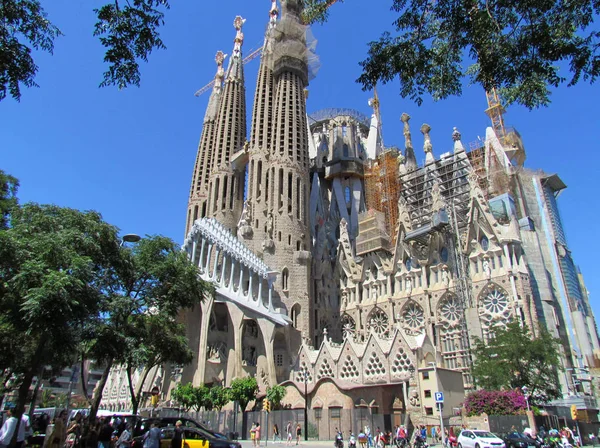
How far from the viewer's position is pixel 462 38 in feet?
30.1

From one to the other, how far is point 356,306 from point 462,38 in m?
39.3

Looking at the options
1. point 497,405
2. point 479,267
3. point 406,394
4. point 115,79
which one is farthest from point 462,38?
point 479,267

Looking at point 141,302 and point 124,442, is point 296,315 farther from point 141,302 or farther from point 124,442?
point 124,442

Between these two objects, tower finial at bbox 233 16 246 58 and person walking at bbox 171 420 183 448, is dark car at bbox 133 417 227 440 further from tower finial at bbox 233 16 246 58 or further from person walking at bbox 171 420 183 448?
tower finial at bbox 233 16 246 58

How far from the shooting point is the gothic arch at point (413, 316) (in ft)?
138

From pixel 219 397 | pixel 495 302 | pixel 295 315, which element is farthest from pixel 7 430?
pixel 495 302

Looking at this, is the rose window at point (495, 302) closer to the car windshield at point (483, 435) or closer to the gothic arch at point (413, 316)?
the gothic arch at point (413, 316)

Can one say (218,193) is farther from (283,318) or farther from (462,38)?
(462,38)

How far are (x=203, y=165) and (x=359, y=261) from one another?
21.8 metres

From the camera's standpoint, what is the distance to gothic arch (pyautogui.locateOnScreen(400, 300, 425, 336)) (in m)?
42.1

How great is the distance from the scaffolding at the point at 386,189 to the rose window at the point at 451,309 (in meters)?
10.7

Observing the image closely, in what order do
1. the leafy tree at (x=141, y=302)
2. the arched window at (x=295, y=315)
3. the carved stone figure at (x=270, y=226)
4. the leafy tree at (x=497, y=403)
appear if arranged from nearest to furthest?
the leafy tree at (x=141, y=302)
the leafy tree at (x=497, y=403)
the arched window at (x=295, y=315)
the carved stone figure at (x=270, y=226)

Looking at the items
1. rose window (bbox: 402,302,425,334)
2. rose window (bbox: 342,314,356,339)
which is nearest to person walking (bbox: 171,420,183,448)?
rose window (bbox: 402,302,425,334)

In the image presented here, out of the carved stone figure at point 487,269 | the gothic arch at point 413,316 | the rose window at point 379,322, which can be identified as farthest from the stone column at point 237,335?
the carved stone figure at point 487,269
